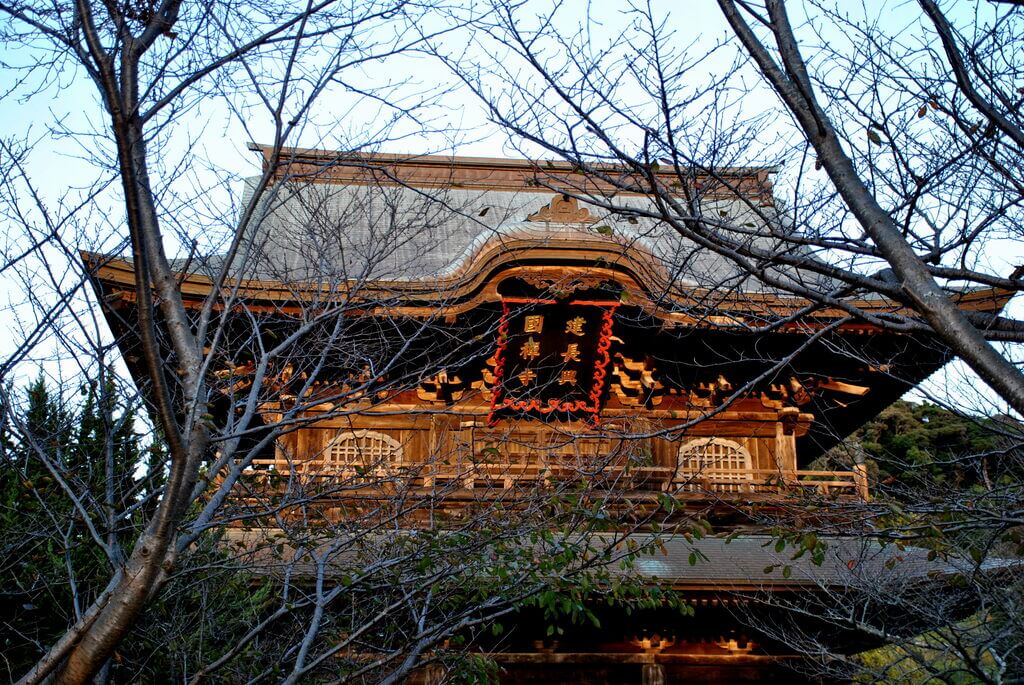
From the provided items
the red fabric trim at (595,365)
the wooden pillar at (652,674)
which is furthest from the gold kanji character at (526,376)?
the wooden pillar at (652,674)

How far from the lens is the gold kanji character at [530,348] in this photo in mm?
10086

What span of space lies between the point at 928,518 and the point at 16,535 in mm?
5325

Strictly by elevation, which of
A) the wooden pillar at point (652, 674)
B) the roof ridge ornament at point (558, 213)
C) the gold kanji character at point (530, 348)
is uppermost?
the roof ridge ornament at point (558, 213)

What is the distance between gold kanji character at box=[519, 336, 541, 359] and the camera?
1009 cm

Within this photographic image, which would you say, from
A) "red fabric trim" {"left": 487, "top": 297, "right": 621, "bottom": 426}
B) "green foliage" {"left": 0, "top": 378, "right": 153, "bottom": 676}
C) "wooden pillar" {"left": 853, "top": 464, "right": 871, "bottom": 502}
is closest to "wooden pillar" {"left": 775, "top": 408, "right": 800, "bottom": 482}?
"red fabric trim" {"left": 487, "top": 297, "right": 621, "bottom": 426}

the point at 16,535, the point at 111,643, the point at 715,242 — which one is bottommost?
the point at 111,643

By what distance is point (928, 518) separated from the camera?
502cm

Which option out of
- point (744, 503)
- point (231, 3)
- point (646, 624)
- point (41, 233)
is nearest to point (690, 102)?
point (231, 3)

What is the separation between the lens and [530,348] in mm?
10094

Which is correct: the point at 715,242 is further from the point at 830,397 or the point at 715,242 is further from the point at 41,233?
the point at 830,397

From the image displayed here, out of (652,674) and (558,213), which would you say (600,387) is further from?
(652,674)

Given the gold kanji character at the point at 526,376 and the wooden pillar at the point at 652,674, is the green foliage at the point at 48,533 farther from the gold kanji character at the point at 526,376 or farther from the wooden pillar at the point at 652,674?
the wooden pillar at the point at 652,674

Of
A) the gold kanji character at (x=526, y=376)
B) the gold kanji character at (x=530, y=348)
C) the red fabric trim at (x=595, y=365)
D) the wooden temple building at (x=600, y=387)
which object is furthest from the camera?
the gold kanji character at (x=530, y=348)

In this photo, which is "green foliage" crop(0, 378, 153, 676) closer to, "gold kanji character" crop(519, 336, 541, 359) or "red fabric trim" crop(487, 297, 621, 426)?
"red fabric trim" crop(487, 297, 621, 426)
